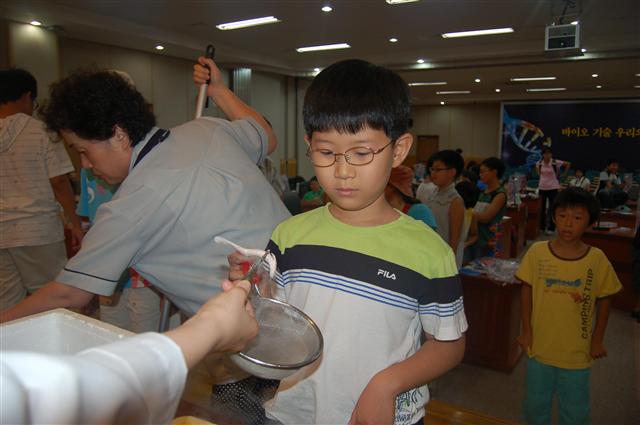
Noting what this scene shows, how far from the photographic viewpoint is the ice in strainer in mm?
758

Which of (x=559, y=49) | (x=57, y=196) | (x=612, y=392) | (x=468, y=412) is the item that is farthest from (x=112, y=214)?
(x=559, y=49)

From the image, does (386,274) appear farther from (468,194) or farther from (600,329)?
(468,194)

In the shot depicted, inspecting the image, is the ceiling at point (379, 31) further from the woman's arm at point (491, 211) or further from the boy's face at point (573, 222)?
the boy's face at point (573, 222)

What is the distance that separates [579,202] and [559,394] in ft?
3.09

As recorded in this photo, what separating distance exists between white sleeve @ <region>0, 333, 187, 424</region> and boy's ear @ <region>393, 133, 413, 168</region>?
2.41 ft

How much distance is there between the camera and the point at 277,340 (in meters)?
0.84

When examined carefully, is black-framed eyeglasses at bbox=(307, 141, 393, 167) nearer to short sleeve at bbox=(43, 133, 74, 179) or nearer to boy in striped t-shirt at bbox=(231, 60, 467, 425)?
boy in striped t-shirt at bbox=(231, 60, 467, 425)

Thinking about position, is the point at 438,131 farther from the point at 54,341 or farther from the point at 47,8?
the point at 54,341

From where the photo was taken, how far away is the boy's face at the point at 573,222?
220 cm

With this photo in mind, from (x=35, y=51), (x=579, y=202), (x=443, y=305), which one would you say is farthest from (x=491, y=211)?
(x=35, y=51)

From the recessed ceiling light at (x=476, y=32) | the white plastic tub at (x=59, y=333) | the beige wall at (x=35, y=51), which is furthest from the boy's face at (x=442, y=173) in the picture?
the beige wall at (x=35, y=51)

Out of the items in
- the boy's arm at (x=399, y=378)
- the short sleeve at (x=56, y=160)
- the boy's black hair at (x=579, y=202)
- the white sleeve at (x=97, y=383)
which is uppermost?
the short sleeve at (x=56, y=160)

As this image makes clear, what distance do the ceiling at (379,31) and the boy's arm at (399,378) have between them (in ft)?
19.5

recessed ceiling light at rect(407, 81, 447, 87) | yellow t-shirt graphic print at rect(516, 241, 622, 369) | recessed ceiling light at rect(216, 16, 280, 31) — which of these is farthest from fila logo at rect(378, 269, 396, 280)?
recessed ceiling light at rect(407, 81, 447, 87)
